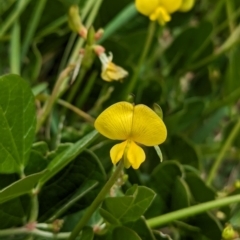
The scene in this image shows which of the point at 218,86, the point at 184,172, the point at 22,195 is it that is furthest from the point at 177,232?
the point at 218,86

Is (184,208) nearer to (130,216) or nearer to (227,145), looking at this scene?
(130,216)

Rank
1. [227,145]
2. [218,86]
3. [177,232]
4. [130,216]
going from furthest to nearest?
[218,86] → [227,145] → [177,232] → [130,216]

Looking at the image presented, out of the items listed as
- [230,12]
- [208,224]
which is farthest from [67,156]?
[230,12]

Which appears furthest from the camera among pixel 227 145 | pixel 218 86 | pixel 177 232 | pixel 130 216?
pixel 218 86

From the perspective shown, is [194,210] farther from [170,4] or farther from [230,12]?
[230,12]

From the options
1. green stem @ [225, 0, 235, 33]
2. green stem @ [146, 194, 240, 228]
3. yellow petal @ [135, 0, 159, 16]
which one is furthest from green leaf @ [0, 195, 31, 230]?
green stem @ [225, 0, 235, 33]

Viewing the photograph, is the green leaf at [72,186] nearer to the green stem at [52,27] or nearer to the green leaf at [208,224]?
the green leaf at [208,224]
